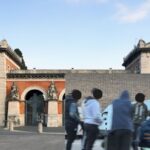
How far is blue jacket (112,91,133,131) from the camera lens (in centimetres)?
1148

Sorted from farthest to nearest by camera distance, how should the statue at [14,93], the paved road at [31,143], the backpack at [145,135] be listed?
the statue at [14,93] < the paved road at [31,143] < the backpack at [145,135]

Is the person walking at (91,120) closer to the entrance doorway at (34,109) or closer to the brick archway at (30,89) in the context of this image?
the entrance doorway at (34,109)

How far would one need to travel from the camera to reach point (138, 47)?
61.6 meters

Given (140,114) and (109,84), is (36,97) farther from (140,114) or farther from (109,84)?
(140,114)

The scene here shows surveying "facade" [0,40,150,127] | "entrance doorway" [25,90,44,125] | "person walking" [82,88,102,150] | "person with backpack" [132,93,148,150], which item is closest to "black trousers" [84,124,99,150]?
"person walking" [82,88,102,150]

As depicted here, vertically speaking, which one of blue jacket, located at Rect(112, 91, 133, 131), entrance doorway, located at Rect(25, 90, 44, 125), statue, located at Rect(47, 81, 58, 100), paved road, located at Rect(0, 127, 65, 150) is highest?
statue, located at Rect(47, 81, 58, 100)

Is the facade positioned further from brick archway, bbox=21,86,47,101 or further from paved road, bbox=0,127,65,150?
paved road, bbox=0,127,65,150

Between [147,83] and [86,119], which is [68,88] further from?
[86,119]

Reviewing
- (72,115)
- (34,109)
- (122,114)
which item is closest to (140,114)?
(72,115)

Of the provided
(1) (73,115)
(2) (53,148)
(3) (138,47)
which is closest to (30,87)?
(3) (138,47)

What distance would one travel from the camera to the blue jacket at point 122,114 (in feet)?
37.7

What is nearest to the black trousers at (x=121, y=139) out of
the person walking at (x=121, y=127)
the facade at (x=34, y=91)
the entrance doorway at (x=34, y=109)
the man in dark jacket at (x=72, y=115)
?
the person walking at (x=121, y=127)

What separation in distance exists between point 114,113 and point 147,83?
2465cm

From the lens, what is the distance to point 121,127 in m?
11.4
